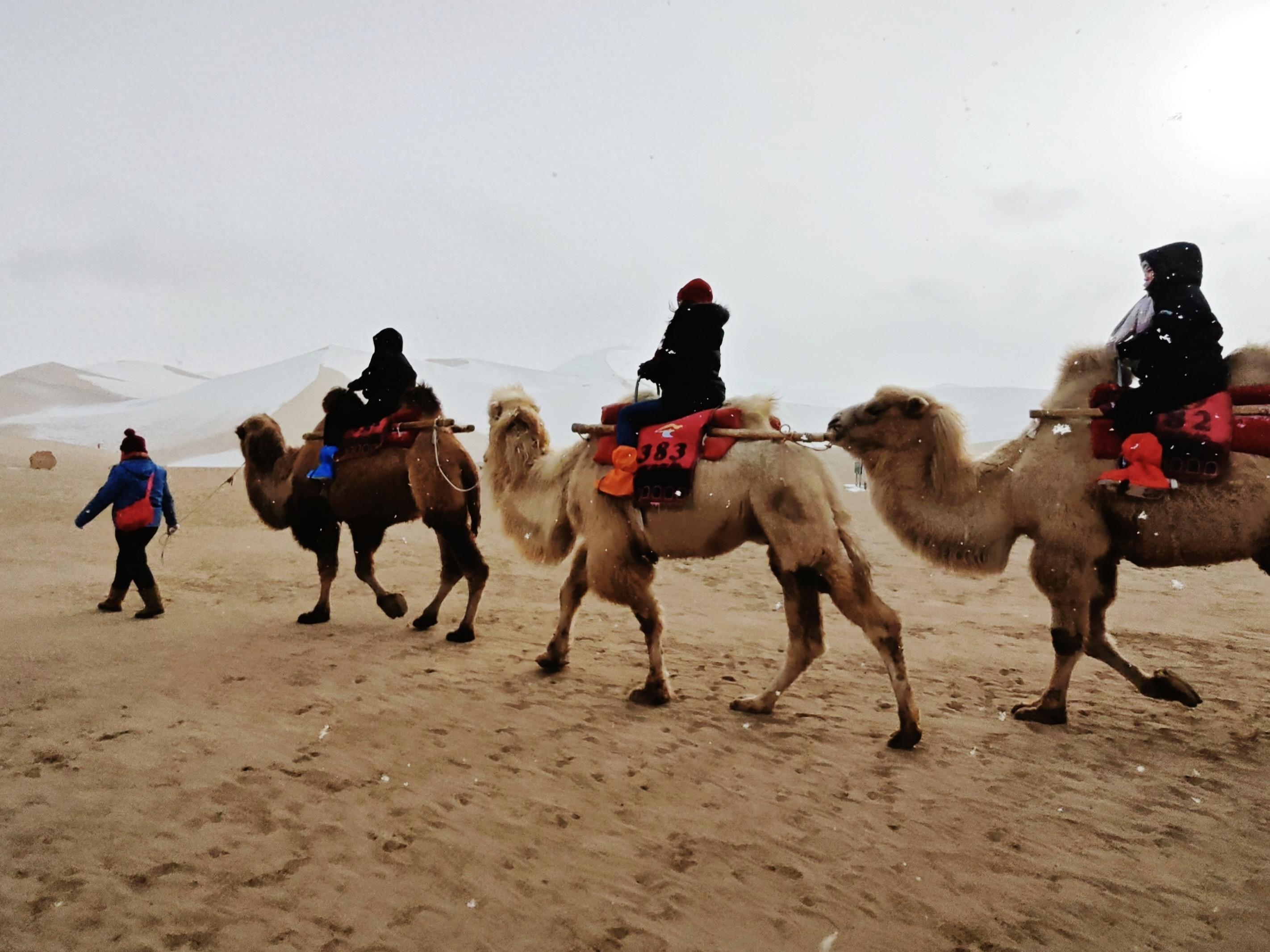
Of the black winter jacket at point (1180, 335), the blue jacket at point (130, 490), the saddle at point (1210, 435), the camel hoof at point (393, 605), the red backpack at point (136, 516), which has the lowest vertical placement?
the camel hoof at point (393, 605)

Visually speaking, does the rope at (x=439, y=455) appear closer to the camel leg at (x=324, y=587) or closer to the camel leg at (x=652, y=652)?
the camel leg at (x=324, y=587)

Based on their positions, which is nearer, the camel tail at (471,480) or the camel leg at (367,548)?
the camel tail at (471,480)

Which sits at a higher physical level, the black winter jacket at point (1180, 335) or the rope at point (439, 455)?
the black winter jacket at point (1180, 335)

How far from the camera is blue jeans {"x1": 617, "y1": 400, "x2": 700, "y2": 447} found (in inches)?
220

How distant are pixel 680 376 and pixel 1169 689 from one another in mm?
3848

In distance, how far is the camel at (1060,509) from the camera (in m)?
4.83

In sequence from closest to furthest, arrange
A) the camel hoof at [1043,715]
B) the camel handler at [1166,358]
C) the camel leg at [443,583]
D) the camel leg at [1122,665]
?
the camel handler at [1166,358]
the camel hoof at [1043,715]
the camel leg at [1122,665]
the camel leg at [443,583]

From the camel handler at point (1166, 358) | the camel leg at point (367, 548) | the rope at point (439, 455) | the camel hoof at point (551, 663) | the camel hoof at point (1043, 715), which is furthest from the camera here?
the camel leg at point (367, 548)

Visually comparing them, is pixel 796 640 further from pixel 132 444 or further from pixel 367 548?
pixel 132 444

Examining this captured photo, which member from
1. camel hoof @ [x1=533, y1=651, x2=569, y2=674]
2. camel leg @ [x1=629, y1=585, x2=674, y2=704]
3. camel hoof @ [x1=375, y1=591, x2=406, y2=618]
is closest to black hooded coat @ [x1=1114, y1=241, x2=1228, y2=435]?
camel leg @ [x1=629, y1=585, x2=674, y2=704]

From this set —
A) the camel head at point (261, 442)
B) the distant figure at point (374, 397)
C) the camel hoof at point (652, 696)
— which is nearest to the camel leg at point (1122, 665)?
the camel hoof at point (652, 696)

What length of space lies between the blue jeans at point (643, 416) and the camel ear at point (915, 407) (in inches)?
55.5

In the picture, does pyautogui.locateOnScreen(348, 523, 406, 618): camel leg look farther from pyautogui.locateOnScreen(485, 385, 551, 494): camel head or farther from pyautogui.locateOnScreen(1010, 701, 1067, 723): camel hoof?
pyautogui.locateOnScreen(1010, 701, 1067, 723): camel hoof

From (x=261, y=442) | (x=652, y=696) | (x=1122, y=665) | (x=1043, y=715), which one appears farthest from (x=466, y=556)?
(x=1122, y=665)
